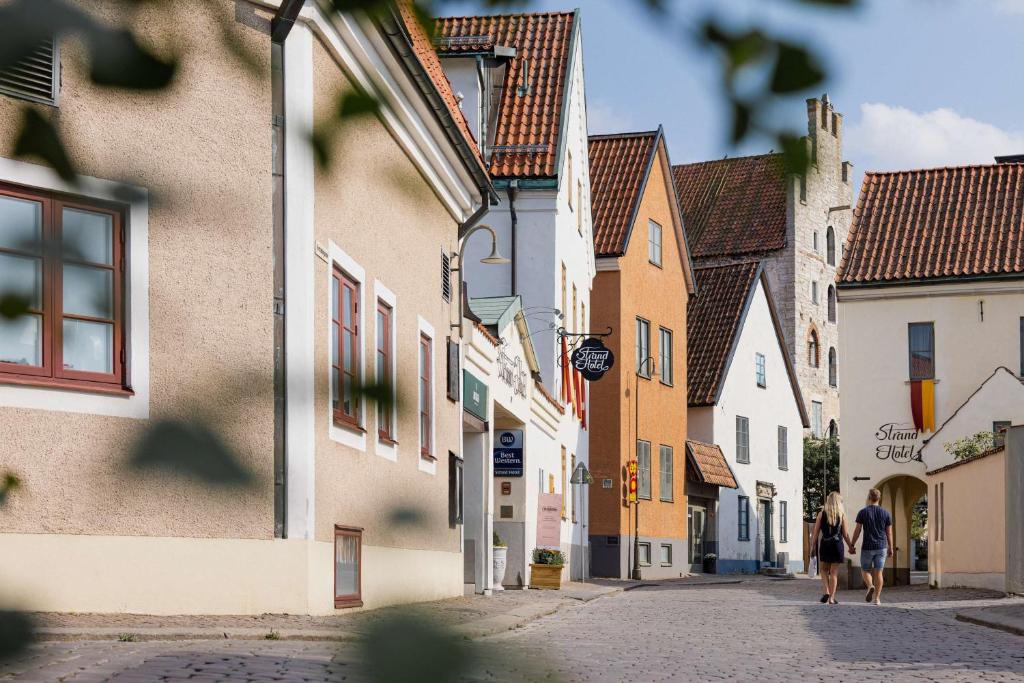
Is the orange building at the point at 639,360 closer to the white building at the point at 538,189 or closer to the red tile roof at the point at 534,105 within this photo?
the white building at the point at 538,189

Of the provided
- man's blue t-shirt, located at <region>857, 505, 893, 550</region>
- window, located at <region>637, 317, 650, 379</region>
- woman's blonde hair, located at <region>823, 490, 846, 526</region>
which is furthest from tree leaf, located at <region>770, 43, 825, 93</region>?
window, located at <region>637, 317, 650, 379</region>

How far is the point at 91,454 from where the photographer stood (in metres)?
1.12

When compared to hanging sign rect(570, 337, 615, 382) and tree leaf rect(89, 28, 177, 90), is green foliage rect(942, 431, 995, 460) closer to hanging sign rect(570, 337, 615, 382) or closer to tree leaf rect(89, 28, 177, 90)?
hanging sign rect(570, 337, 615, 382)

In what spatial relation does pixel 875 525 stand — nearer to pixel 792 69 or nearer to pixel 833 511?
pixel 833 511

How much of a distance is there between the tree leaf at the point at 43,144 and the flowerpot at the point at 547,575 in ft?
73.9

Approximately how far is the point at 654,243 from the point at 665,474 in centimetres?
522

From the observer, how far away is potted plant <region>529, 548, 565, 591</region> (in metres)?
23.6

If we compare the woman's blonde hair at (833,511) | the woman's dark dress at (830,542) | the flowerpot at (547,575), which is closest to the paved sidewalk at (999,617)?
the woman's dark dress at (830,542)

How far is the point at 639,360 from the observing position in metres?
34.7

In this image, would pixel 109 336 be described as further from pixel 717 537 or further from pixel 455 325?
pixel 717 537

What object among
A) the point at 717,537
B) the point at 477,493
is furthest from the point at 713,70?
the point at 717,537

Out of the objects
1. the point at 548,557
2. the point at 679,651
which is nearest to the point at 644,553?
the point at 548,557

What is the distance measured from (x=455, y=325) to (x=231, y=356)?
57.9 ft

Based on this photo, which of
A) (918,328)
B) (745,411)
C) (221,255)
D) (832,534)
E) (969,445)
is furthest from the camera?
(745,411)
